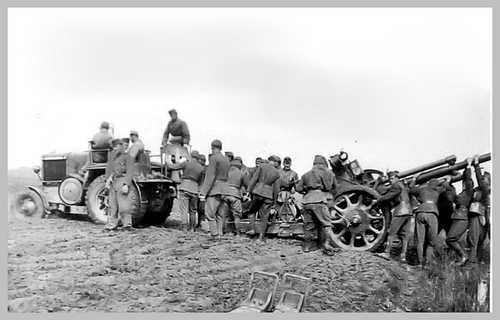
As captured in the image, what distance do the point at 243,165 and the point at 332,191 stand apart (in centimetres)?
151

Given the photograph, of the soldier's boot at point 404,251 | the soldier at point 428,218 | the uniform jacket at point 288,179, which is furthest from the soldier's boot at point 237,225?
the soldier at point 428,218

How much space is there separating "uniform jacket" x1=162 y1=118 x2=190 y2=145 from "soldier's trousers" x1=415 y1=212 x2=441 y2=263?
145 inches

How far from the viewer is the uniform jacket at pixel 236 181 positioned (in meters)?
12.1

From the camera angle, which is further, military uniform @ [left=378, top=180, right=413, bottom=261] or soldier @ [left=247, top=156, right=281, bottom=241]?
soldier @ [left=247, top=156, right=281, bottom=241]

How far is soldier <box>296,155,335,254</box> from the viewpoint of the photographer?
37.8 feet

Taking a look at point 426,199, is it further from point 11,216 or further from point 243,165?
point 11,216

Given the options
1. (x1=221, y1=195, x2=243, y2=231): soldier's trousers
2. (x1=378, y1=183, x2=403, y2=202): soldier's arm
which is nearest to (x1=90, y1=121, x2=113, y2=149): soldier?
(x1=221, y1=195, x2=243, y2=231): soldier's trousers

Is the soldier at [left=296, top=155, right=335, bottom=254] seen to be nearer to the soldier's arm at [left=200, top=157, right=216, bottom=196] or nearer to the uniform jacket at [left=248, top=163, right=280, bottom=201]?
the uniform jacket at [left=248, top=163, right=280, bottom=201]

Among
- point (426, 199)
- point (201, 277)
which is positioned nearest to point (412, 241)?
point (426, 199)

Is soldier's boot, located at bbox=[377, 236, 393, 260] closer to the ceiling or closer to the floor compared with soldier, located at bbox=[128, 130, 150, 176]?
closer to the floor

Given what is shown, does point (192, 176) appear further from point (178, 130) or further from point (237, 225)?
point (237, 225)

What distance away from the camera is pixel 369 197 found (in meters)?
11.8

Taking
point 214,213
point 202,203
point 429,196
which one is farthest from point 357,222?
point 202,203

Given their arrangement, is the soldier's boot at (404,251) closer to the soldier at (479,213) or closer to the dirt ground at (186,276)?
the dirt ground at (186,276)
